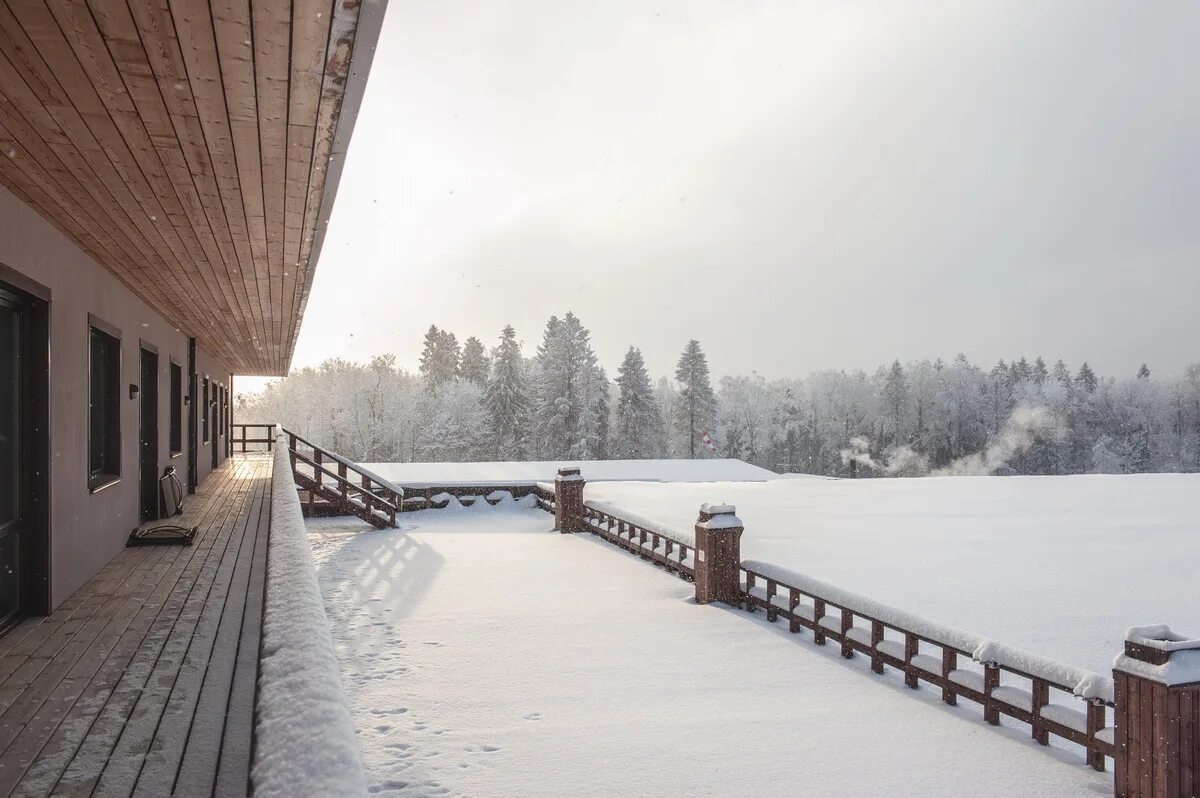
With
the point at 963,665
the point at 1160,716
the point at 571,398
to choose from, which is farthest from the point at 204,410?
the point at 571,398

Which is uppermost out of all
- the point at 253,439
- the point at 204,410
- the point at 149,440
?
the point at 204,410

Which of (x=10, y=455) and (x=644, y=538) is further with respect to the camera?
(x=644, y=538)

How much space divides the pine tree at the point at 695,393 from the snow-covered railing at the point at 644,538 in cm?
3920

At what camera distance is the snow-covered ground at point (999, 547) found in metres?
11.1

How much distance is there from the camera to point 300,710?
76.0 inches

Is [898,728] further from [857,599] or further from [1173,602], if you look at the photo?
[1173,602]

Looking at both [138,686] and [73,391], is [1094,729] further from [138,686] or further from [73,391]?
[73,391]

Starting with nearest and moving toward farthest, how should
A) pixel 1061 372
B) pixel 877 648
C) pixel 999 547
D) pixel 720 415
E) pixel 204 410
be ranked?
1. pixel 877 648
2. pixel 204 410
3. pixel 999 547
4. pixel 720 415
5. pixel 1061 372

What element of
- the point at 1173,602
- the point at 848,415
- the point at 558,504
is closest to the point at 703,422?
the point at 848,415

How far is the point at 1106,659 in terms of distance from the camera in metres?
9.06

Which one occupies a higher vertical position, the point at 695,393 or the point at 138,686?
the point at 695,393

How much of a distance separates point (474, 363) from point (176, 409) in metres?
54.1

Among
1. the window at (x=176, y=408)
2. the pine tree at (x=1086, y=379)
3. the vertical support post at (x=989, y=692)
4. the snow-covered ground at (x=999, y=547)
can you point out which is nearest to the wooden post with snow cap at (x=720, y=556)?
the snow-covered ground at (x=999, y=547)

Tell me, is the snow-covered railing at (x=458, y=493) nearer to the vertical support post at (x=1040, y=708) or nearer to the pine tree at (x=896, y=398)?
the vertical support post at (x=1040, y=708)
